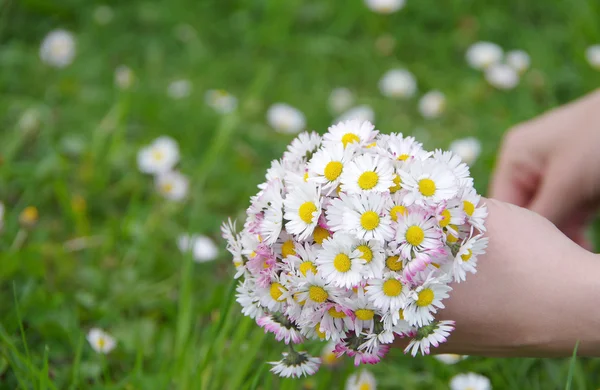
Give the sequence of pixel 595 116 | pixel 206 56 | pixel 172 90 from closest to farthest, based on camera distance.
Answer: pixel 595 116 → pixel 172 90 → pixel 206 56

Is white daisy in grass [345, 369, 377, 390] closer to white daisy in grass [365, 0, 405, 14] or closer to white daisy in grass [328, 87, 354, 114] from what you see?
white daisy in grass [328, 87, 354, 114]

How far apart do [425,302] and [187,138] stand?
122cm

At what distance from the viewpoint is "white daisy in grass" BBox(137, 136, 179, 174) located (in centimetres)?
180

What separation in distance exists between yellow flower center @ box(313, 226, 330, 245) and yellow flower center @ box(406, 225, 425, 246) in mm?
113

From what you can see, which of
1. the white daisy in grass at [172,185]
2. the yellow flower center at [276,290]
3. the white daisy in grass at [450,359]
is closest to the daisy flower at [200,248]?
the white daisy in grass at [172,185]

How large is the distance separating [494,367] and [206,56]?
137 centimetres

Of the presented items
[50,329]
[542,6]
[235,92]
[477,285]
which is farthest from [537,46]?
[50,329]

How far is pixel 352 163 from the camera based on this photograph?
2.90 ft

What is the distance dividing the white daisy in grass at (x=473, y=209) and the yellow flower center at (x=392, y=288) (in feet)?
0.41

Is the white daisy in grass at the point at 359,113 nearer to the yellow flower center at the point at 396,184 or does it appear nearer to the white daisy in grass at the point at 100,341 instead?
the white daisy in grass at the point at 100,341

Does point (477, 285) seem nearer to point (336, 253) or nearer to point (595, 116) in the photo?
point (336, 253)

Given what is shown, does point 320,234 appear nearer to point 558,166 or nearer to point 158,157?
point 558,166

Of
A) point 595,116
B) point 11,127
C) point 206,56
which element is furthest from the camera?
point 206,56

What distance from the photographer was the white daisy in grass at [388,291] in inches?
33.2
